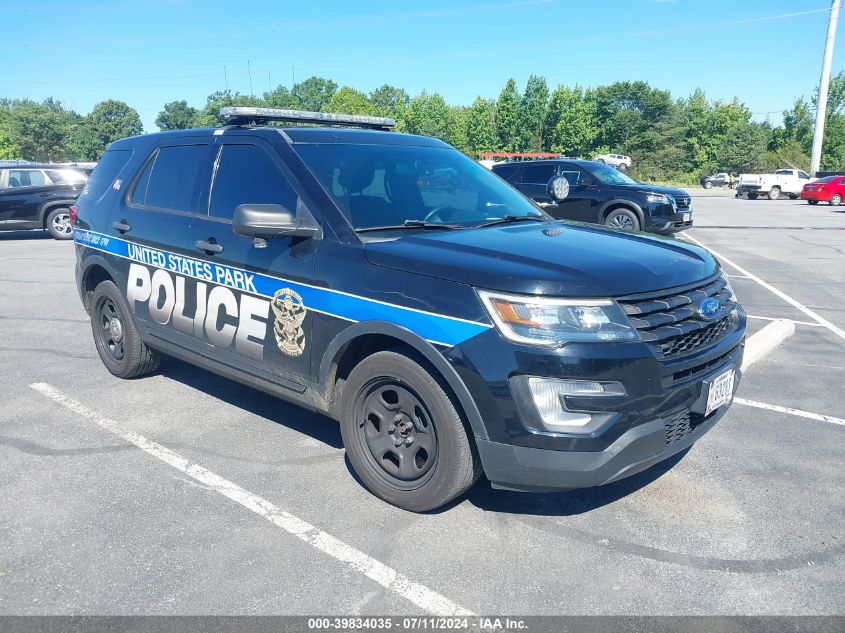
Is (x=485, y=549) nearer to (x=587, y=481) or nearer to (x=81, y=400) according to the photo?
(x=587, y=481)

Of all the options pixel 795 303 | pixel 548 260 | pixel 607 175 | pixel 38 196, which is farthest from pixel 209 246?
pixel 38 196

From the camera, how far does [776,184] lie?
39781mm

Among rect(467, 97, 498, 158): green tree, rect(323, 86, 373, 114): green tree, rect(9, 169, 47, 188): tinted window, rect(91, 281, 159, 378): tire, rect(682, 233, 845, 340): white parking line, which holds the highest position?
rect(323, 86, 373, 114): green tree

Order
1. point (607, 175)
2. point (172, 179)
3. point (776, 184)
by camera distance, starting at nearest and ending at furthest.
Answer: point (172, 179)
point (607, 175)
point (776, 184)

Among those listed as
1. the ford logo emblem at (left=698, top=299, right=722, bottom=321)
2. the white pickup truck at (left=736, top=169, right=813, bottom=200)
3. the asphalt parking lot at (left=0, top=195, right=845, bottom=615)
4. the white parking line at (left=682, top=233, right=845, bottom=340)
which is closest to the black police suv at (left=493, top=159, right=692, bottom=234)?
the white parking line at (left=682, top=233, right=845, bottom=340)

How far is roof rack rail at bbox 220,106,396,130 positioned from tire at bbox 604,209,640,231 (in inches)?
372

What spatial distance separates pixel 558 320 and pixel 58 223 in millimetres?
16534

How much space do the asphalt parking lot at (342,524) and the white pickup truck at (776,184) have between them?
39.2 m

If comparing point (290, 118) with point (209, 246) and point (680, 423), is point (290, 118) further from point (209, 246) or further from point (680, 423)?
point (680, 423)

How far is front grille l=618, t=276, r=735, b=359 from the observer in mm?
2977

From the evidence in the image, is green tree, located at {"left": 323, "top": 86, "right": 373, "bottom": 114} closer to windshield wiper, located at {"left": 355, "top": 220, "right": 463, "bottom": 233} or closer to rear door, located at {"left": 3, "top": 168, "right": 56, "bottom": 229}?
rear door, located at {"left": 3, "top": 168, "right": 56, "bottom": 229}

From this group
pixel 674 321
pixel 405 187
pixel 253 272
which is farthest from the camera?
pixel 405 187

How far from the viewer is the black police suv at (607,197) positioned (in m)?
13.8

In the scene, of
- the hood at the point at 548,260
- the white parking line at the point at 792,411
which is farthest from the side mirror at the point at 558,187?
the white parking line at the point at 792,411
